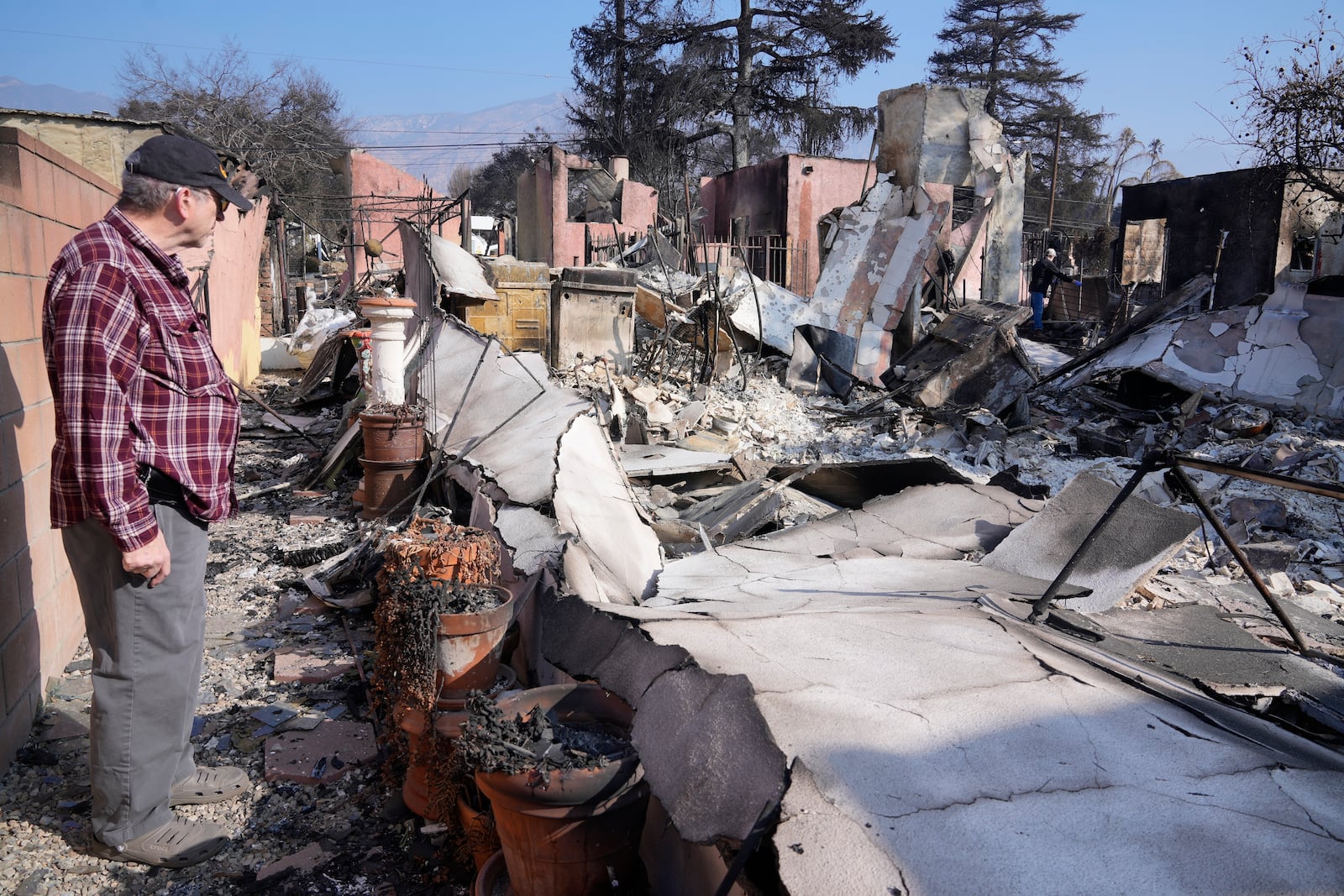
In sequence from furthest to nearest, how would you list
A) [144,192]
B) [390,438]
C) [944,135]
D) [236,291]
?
[944,135], [236,291], [390,438], [144,192]

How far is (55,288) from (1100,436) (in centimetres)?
946

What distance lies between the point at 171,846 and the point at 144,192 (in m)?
1.92

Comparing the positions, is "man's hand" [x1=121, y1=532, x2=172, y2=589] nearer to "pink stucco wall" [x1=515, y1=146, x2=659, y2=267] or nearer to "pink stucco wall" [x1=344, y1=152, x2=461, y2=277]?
"pink stucco wall" [x1=515, y1=146, x2=659, y2=267]

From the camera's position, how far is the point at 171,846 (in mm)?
2520

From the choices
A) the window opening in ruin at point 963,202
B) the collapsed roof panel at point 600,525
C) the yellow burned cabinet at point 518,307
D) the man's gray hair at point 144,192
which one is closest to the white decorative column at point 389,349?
the collapsed roof panel at point 600,525

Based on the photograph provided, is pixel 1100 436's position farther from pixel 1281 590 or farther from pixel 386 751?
pixel 386 751

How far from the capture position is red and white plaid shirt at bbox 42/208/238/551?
86.0 inches

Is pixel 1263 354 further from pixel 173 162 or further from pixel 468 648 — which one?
pixel 173 162

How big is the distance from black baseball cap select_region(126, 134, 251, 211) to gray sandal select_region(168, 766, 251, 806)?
74.2 inches

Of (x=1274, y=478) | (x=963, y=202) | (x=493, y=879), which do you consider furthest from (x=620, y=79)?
(x=493, y=879)

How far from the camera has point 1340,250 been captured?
14445mm

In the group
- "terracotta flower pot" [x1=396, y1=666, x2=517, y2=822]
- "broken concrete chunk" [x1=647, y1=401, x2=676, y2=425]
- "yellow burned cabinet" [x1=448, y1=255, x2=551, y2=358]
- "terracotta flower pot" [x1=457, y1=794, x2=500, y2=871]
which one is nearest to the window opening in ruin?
"broken concrete chunk" [x1=647, y1=401, x2=676, y2=425]

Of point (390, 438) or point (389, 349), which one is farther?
point (389, 349)

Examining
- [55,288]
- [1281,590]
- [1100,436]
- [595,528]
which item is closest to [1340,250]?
[1100,436]
